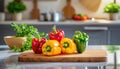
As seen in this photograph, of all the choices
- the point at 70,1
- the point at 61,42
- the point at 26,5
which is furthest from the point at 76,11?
the point at 61,42

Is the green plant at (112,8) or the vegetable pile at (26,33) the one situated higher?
the green plant at (112,8)

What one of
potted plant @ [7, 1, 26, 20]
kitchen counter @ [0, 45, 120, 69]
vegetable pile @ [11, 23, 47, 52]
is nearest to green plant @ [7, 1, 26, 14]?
potted plant @ [7, 1, 26, 20]

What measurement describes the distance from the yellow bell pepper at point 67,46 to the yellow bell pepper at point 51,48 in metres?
0.03

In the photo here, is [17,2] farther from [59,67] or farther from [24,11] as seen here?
[59,67]

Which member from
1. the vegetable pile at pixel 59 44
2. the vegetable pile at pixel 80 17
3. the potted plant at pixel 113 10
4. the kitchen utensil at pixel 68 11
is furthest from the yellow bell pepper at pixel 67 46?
the kitchen utensil at pixel 68 11

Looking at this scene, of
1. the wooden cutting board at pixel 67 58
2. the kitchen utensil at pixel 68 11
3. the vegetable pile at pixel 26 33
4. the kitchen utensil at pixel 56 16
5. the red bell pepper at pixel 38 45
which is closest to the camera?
the wooden cutting board at pixel 67 58

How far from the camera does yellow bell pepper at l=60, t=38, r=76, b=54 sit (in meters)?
1.63

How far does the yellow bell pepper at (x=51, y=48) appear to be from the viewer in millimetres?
1577

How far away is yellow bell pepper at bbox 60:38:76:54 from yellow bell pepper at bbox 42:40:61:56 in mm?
33

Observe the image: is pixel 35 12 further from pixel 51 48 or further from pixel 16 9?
pixel 51 48

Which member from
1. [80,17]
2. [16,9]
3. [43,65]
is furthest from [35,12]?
[43,65]

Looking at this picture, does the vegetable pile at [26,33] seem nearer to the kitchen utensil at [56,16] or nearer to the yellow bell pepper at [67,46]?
the yellow bell pepper at [67,46]

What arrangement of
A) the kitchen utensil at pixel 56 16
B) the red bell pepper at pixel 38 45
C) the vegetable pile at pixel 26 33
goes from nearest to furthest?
the red bell pepper at pixel 38 45 → the vegetable pile at pixel 26 33 → the kitchen utensil at pixel 56 16

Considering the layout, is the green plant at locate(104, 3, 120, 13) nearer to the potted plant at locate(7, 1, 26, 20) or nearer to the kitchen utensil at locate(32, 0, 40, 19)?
the kitchen utensil at locate(32, 0, 40, 19)
